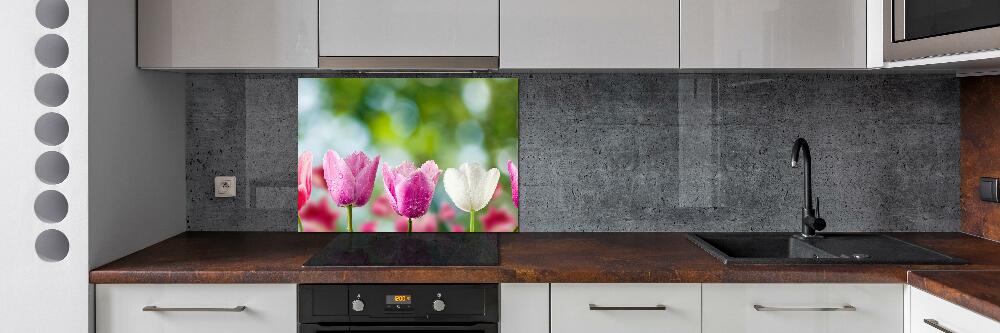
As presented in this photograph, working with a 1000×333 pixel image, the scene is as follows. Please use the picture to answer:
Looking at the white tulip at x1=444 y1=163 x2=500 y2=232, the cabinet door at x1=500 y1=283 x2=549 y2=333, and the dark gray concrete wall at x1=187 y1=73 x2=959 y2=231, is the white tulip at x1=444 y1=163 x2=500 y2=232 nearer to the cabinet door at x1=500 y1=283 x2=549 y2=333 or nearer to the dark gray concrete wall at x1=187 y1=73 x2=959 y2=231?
the dark gray concrete wall at x1=187 y1=73 x2=959 y2=231

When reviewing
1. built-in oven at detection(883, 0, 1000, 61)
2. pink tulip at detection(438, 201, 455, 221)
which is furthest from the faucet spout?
pink tulip at detection(438, 201, 455, 221)

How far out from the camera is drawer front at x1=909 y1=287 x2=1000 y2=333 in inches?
60.2

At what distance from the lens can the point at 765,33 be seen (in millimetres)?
2141

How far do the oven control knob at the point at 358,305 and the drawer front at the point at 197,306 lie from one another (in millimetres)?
154

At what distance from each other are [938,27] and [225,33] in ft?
6.38

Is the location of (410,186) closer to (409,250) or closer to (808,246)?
(409,250)

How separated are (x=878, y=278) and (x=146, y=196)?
2044mm

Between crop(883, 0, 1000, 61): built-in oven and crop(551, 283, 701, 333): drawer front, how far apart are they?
89 cm

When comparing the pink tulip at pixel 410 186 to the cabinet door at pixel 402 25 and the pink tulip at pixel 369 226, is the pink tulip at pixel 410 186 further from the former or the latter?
the cabinet door at pixel 402 25
